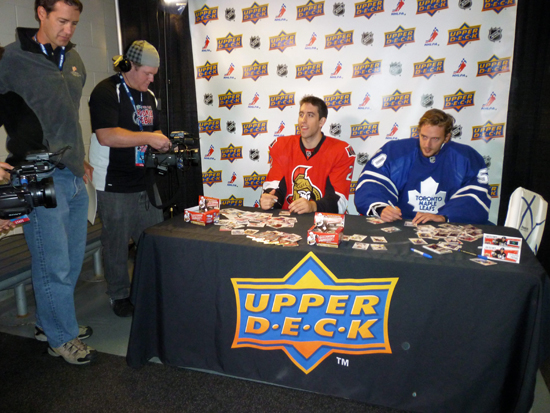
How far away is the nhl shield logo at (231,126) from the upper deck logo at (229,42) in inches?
25.7

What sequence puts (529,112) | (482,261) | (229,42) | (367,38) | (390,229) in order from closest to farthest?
(482,261) → (390,229) → (529,112) → (367,38) → (229,42)

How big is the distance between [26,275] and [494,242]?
2.54 metres

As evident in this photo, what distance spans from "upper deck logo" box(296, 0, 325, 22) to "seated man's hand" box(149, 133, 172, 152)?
1.84 meters

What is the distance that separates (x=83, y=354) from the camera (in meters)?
1.94

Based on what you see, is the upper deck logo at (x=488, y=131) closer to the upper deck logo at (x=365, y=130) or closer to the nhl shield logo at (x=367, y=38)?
the upper deck logo at (x=365, y=130)

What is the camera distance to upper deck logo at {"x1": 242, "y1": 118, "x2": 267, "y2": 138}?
346 centimetres

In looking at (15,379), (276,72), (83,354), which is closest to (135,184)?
(83,354)

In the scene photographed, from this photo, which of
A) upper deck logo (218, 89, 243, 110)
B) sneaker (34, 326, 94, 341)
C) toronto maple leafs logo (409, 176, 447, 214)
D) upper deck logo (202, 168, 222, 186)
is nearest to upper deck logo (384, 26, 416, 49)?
toronto maple leafs logo (409, 176, 447, 214)

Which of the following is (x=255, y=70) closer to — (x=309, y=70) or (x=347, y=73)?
(x=309, y=70)

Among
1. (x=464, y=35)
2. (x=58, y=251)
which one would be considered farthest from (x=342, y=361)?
(x=464, y=35)

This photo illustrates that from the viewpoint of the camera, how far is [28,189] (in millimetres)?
1517

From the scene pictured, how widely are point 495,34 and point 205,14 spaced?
2478 mm

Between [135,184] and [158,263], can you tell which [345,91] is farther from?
[158,263]

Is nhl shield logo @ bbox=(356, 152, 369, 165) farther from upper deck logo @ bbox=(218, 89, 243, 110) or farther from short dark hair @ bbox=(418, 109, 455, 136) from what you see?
upper deck logo @ bbox=(218, 89, 243, 110)
